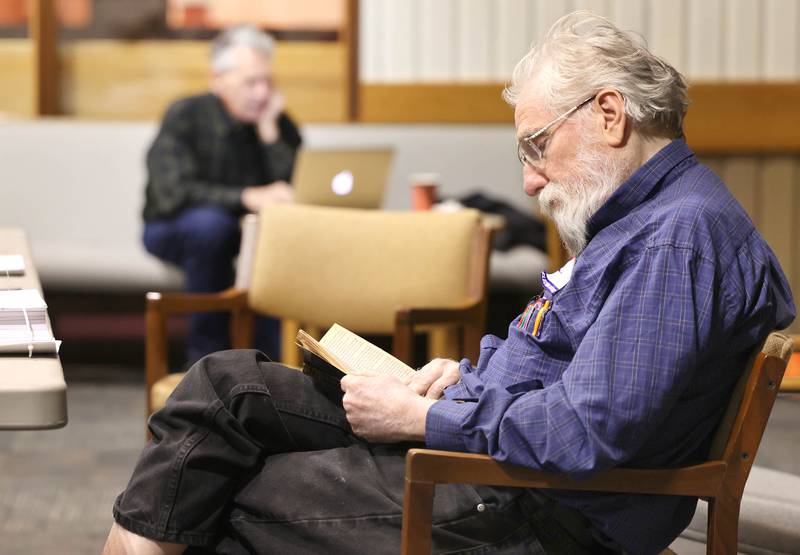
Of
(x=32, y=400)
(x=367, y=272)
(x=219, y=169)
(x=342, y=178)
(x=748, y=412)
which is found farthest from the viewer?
(x=219, y=169)

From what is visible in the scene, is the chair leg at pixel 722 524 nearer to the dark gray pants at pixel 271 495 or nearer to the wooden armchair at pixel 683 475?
the wooden armchair at pixel 683 475

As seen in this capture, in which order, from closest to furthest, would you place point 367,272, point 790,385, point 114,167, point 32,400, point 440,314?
point 32,400 → point 790,385 → point 440,314 → point 367,272 → point 114,167

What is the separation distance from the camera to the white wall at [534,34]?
19.0 ft

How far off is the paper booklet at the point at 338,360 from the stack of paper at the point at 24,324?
395mm

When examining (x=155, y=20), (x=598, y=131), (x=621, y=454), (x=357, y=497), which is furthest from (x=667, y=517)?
(x=155, y=20)

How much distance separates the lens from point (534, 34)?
5820 mm

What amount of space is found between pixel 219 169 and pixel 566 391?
3.72 metres

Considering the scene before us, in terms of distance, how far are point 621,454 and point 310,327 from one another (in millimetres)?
1856

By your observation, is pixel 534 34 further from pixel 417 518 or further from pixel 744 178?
pixel 417 518

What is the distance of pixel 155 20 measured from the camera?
5.87 meters

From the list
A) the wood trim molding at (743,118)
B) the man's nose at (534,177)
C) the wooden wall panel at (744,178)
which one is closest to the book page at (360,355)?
the man's nose at (534,177)

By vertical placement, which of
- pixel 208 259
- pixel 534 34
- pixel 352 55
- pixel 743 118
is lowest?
pixel 208 259

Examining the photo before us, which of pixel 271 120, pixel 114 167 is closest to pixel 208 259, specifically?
pixel 271 120

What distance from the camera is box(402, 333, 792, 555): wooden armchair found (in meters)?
1.61
